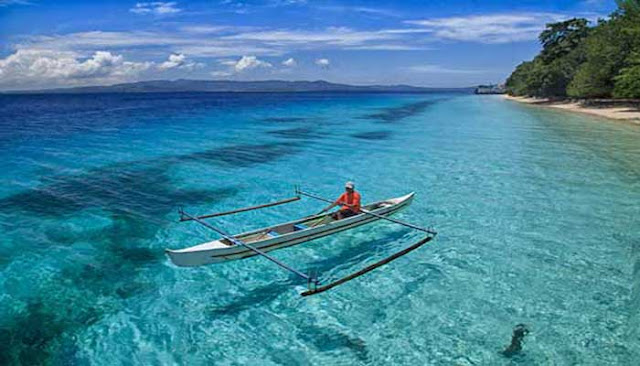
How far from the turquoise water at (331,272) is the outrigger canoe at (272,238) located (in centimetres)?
68

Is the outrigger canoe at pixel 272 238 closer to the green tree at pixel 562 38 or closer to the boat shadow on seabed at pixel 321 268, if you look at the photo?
the boat shadow on seabed at pixel 321 268

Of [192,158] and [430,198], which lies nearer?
[430,198]

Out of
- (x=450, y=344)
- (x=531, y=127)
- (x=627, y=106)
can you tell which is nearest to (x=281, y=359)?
(x=450, y=344)

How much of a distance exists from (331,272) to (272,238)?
1.96 meters

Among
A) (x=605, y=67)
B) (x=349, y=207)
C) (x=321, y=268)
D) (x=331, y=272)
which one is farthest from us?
(x=605, y=67)

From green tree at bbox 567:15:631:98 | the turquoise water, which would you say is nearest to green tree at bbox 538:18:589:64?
green tree at bbox 567:15:631:98

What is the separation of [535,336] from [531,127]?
42.8 m

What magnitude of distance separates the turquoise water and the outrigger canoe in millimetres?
683

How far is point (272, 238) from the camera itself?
11758mm

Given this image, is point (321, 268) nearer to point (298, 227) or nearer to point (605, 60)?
point (298, 227)

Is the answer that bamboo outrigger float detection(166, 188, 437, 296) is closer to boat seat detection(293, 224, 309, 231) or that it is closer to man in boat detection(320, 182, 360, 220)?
boat seat detection(293, 224, 309, 231)

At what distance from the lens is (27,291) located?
10828mm

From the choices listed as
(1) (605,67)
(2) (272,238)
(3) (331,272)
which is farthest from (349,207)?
(1) (605,67)

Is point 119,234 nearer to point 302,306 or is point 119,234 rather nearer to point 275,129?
point 302,306
